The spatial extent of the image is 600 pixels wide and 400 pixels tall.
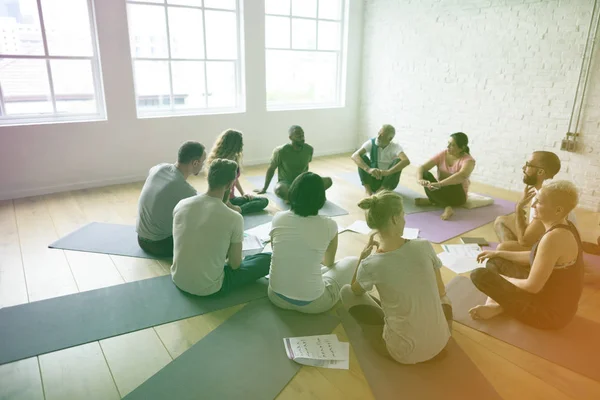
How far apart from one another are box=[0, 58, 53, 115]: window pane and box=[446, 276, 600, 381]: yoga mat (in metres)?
4.62

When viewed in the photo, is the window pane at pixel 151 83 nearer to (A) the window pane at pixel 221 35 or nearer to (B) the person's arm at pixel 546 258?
(A) the window pane at pixel 221 35

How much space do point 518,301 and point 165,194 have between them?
2357 mm

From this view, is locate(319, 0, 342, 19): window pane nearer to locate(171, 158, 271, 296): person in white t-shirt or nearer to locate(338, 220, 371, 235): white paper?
locate(338, 220, 371, 235): white paper

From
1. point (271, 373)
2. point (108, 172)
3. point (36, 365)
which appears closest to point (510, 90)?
point (271, 373)

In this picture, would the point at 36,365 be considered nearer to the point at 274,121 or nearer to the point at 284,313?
the point at 284,313

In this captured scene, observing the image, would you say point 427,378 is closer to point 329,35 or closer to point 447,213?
point 447,213

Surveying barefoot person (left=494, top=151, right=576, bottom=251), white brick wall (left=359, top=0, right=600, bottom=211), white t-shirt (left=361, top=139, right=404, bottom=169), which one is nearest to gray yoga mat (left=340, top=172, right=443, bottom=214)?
white t-shirt (left=361, top=139, right=404, bottom=169)

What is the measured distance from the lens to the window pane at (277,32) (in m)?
5.89

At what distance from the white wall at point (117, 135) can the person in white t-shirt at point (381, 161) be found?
1.91m

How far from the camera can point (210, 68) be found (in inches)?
220

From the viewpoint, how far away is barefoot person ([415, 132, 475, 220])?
13.6ft

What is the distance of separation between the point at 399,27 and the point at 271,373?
5.46 metres

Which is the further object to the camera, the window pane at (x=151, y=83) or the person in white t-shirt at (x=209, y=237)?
the window pane at (x=151, y=83)

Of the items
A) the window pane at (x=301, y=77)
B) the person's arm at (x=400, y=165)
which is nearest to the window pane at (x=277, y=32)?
the window pane at (x=301, y=77)
